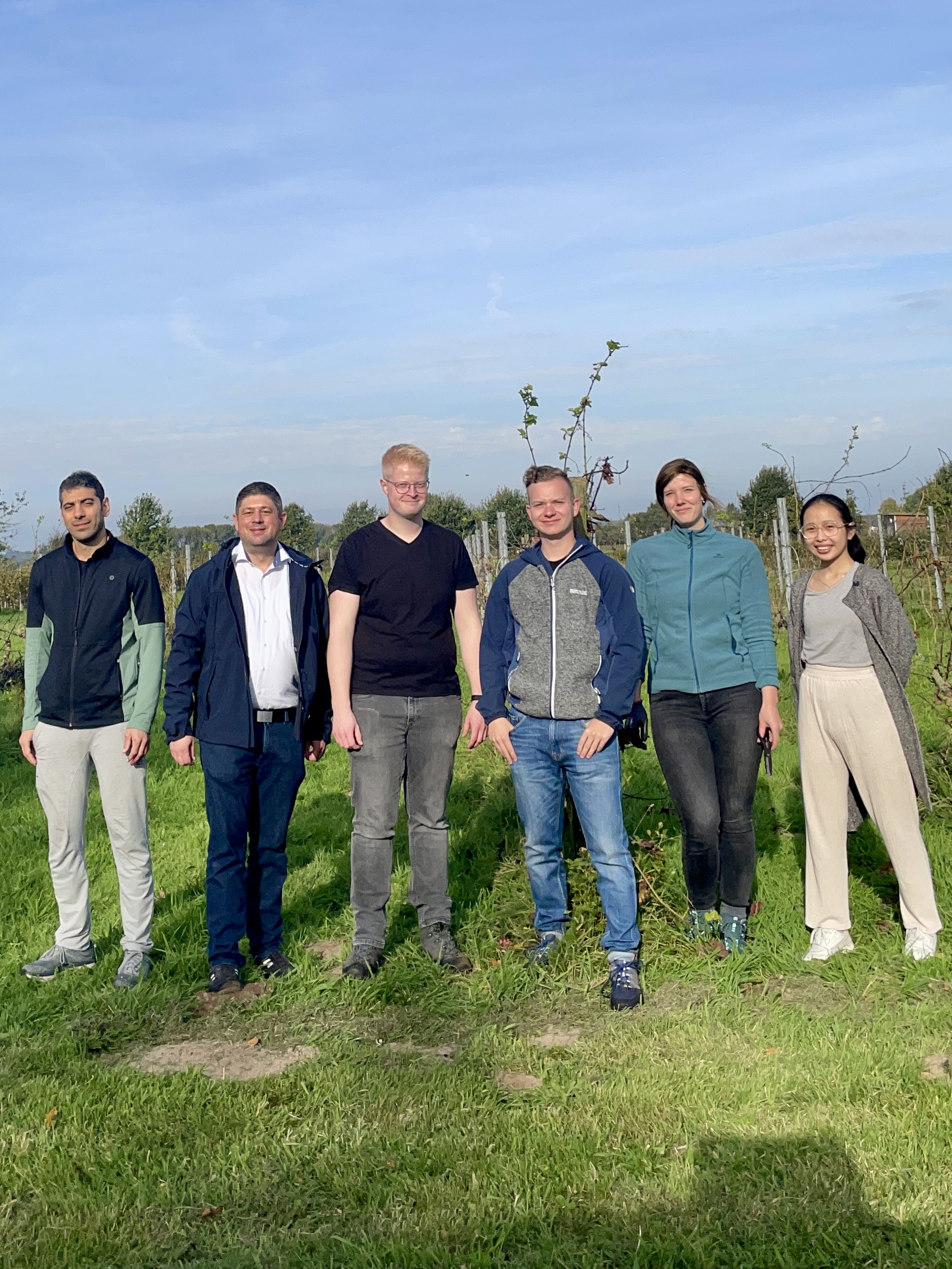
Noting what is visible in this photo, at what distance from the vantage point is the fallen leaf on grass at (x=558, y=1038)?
4211 millimetres

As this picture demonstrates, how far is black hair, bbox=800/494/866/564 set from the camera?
483cm

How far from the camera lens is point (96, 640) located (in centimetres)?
493

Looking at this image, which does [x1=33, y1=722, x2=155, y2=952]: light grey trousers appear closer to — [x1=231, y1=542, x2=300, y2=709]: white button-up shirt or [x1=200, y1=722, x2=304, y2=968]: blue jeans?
[x1=200, y1=722, x2=304, y2=968]: blue jeans

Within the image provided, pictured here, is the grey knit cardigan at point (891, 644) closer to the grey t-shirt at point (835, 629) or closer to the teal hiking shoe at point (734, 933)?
the grey t-shirt at point (835, 629)

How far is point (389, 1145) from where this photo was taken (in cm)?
344

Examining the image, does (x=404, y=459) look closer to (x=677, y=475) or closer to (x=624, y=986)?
(x=677, y=475)

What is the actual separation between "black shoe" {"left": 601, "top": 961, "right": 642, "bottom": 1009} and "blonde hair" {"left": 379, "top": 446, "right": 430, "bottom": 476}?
2.28 meters

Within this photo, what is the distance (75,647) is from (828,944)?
3.61 meters

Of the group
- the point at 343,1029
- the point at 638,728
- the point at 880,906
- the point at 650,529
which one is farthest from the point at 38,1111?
the point at 650,529

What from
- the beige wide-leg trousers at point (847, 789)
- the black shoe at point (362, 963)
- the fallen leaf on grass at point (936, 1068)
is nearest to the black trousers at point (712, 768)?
the beige wide-leg trousers at point (847, 789)

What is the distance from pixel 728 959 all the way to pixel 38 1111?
9.19 ft

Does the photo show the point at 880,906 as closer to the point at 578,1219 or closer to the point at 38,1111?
the point at 578,1219

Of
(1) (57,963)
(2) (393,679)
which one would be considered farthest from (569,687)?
(1) (57,963)

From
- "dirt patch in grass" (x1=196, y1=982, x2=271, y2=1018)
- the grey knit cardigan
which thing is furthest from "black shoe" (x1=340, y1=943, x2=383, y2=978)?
the grey knit cardigan
